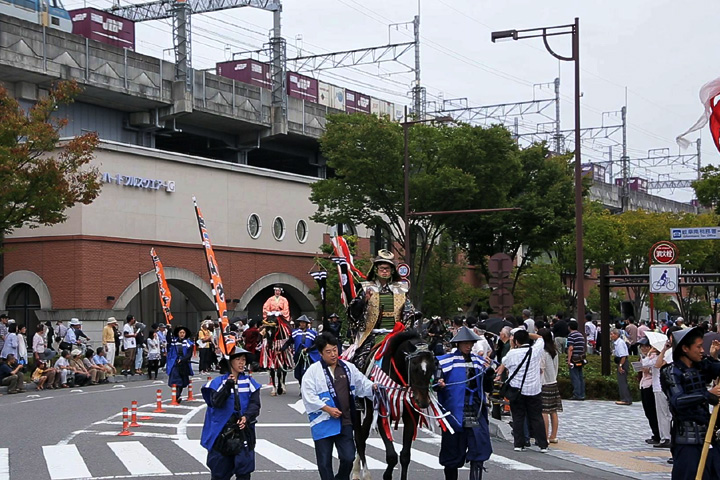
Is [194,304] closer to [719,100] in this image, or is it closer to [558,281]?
[558,281]

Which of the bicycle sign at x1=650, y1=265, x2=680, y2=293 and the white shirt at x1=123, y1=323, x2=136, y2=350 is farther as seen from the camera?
the white shirt at x1=123, y1=323, x2=136, y2=350

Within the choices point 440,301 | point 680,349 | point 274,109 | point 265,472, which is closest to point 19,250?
point 274,109

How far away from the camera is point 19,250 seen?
1540 inches

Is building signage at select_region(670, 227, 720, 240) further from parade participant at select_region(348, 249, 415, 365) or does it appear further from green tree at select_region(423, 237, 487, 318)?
green tree at select_region(423, 237, 487, 318)

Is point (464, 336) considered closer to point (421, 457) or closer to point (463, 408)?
point (463, 408)

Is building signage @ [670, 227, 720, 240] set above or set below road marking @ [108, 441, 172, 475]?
above

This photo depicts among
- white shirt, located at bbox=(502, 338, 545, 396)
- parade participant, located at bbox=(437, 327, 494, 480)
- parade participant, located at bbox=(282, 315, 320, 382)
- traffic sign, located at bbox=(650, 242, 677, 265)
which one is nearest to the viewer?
parade participant, located at bbox=(437, 327, 494, 480)

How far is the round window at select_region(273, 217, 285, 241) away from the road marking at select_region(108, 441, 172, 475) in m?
33.0

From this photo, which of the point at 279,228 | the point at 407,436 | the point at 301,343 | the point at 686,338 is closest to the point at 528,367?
the point at 407,436

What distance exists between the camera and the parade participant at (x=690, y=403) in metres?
8.27

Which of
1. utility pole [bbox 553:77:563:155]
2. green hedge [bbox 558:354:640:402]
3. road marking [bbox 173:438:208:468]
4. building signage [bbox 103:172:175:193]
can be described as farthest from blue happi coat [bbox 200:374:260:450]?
utility pole [bbox 553:77:563:155]

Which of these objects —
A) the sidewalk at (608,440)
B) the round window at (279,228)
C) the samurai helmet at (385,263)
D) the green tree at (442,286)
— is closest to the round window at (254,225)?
the round window at (279,228)

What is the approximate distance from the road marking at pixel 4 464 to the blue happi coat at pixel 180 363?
738cm

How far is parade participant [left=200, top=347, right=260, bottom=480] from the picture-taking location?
9.25m
